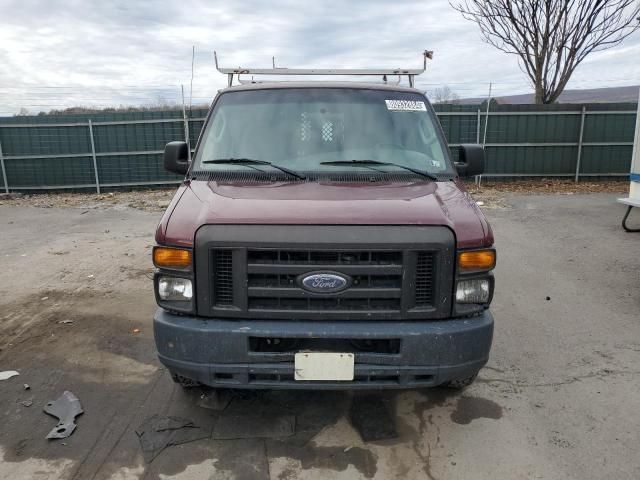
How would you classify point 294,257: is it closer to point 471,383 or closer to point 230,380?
point 230,380

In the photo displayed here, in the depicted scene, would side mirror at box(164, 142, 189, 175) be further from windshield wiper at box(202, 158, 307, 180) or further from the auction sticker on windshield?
the auction sticker on windshield

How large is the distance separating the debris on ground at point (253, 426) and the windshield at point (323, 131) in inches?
66.3

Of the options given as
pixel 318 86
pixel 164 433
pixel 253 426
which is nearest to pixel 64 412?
pixel 164 433

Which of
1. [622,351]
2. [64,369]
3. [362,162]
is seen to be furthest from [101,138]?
[622,351]

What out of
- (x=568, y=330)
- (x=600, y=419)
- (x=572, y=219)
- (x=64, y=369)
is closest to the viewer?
(x=600, y=419)

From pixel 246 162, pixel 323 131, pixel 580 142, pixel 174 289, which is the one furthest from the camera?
pixel 580 142

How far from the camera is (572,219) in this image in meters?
10.1

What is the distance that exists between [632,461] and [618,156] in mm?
14135

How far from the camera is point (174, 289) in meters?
2.92

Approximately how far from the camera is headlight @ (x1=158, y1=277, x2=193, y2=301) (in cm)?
288

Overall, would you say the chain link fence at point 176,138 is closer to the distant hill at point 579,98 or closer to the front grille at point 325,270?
the distant hill at point 579,98

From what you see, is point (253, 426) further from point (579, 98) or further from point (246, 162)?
point (579, 98)

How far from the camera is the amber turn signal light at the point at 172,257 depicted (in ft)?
9.33

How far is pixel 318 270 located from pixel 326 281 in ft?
0.24
